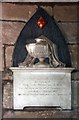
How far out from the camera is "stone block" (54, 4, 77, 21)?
125 inches

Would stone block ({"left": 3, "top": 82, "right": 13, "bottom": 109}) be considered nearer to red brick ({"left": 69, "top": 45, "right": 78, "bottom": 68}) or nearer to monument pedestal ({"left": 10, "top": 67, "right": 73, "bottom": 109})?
monument pedestal ({"left": 10, "top": 67, "right": 73, "bottom": 109})

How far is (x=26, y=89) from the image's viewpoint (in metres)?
3.11

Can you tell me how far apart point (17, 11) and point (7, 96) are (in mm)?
578

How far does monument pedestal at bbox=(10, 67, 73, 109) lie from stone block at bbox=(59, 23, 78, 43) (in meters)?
0.22

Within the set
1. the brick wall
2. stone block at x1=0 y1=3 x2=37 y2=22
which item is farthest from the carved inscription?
stone block at x1=0 y1=3 x2=37 y2=22

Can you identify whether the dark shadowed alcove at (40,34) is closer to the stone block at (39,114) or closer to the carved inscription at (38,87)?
the carved inscription at (38,87)

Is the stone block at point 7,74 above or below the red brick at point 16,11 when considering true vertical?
below

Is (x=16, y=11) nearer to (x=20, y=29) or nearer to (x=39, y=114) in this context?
(x=20, y=29)

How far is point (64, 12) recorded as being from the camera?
319 cm

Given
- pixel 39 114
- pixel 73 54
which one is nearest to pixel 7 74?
pixel 39 114

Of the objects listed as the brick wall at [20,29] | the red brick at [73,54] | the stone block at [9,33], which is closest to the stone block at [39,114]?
the brick wall at [20,29]

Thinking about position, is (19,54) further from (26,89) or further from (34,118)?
(34,118)

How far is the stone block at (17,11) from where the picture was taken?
125 inches

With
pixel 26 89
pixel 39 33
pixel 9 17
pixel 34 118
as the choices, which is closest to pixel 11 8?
pixel 9 17
